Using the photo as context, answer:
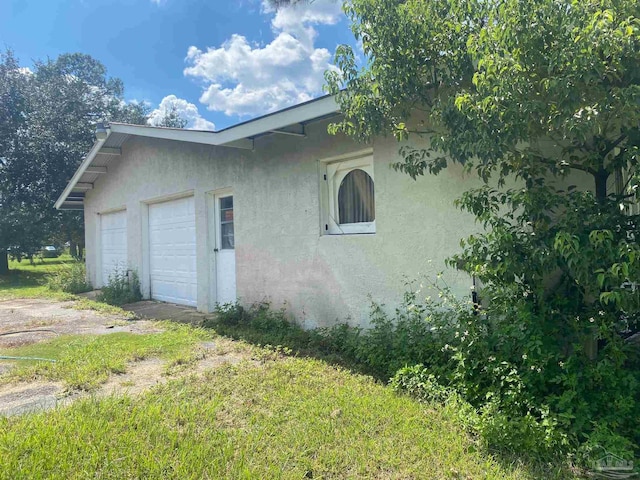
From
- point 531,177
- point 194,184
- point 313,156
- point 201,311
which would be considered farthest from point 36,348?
point 531,177

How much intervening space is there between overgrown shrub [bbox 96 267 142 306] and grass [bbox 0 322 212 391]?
3320 mm

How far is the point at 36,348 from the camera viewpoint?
5840mm

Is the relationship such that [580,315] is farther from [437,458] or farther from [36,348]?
[36,348]

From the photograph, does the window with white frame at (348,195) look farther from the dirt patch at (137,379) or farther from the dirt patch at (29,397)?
the dirt patch at (29,397)

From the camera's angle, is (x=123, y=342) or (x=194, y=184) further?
(x=194, y=184)

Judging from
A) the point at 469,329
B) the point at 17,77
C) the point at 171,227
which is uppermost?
the point at 17,77

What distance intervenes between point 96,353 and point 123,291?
5075mm

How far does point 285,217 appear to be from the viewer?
6543 millimetres

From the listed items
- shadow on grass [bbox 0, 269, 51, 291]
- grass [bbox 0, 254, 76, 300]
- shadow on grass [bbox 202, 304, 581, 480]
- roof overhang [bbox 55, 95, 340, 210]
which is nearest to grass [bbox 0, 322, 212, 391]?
shadow on grass [bbox 202, 304, 581, 480]

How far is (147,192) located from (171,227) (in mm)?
1114

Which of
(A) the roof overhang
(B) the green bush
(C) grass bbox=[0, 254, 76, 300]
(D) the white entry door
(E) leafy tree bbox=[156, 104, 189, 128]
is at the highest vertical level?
(E) leafy tree bbox=[156, 104, 189, 128]

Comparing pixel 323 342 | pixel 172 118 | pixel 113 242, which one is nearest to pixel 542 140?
pixel 323 342

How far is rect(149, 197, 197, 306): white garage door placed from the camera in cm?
878

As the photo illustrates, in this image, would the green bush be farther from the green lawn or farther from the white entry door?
the green lawn
